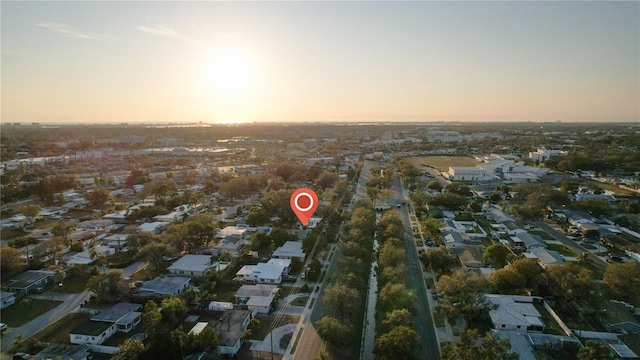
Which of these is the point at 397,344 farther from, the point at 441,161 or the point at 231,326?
the point at 441,161

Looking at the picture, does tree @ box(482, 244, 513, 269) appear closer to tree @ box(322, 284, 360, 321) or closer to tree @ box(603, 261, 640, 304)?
tree @ box(603, 261, 640, 304)

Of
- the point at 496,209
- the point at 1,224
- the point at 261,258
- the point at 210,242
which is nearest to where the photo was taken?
the point at 261,258

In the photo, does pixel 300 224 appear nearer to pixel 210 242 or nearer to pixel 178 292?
pixel 210 242

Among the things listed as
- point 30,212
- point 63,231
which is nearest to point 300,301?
point 63,231

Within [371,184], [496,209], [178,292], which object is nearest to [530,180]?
[496,209]

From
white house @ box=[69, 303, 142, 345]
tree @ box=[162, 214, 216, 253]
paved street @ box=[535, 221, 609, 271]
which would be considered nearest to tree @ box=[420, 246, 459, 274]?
paved street @ box=[535, 221, 609, 271]

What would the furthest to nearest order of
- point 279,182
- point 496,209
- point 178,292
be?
1. point 279,182
2. point 496,209
3. point 178,292
